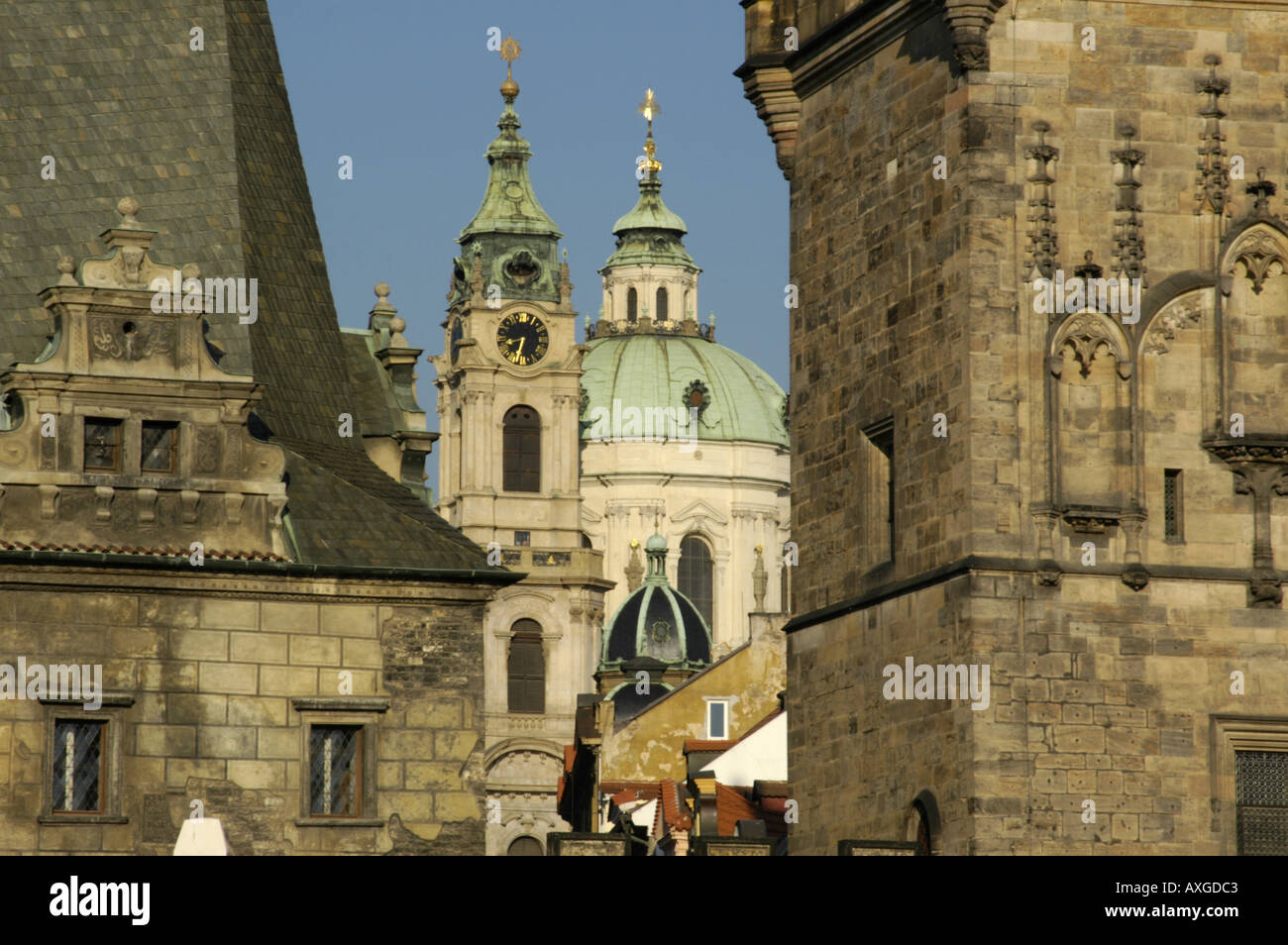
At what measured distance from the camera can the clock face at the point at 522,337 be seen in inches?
6029

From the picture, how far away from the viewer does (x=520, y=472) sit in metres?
151

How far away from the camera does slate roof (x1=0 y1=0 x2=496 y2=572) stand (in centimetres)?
4641


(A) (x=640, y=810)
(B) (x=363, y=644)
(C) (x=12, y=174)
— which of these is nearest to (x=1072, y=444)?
(B) (x=363, y=644)

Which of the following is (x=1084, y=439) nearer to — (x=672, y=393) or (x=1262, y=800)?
(x=1262, y=800)

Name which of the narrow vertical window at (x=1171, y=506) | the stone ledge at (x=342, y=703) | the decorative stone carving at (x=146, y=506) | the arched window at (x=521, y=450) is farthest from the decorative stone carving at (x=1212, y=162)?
the arched window at (x=521, y=450)

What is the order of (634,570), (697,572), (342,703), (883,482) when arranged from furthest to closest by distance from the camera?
(697,572) → (634,570) → (883,482) → (342,703)

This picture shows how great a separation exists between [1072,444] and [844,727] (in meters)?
5.77

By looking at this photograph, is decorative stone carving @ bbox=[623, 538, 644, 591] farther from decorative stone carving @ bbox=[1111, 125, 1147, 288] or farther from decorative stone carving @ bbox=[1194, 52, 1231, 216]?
decorative stone carving @ bbox=[1111, 125, 1147, 288]

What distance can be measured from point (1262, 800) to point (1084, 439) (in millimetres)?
5051

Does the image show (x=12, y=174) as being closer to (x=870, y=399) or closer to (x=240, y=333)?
(x=240, y=333)

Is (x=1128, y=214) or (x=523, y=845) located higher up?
(x=1128, y=214)

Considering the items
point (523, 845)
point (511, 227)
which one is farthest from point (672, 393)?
point (523, 845)

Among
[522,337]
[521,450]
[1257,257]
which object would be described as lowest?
[1257,257]

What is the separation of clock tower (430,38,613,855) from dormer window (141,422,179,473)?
297 ft
